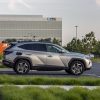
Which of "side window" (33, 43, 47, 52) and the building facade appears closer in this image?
"side window" (33, 43, 47, 52)

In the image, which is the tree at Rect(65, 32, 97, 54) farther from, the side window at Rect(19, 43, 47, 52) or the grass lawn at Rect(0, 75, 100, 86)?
the grass lawn at Rect(0, 75, 100, 86)

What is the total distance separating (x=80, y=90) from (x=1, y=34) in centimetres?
14141

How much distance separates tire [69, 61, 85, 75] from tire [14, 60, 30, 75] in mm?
2128

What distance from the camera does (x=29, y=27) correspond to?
15475 cm

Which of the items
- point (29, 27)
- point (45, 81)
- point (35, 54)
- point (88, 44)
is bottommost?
point (45, 81)

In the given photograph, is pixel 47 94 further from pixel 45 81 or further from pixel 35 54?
pixel 35 54

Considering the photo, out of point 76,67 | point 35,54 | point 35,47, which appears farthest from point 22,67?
point 76,67

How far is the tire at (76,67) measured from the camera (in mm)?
21672

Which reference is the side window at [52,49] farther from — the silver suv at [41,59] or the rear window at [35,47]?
the rear window at [35,47]

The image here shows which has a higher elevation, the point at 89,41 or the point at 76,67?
the point at 89,41

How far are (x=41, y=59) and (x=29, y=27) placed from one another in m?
134

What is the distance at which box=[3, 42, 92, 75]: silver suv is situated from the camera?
21312mm

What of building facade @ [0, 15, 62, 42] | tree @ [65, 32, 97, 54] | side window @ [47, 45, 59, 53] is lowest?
side window @ [47, 45, 59, 53]

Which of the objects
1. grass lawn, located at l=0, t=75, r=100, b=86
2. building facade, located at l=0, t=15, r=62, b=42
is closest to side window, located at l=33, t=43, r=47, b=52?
grass lawn, located at l=0, t=75, r=100, b=86
